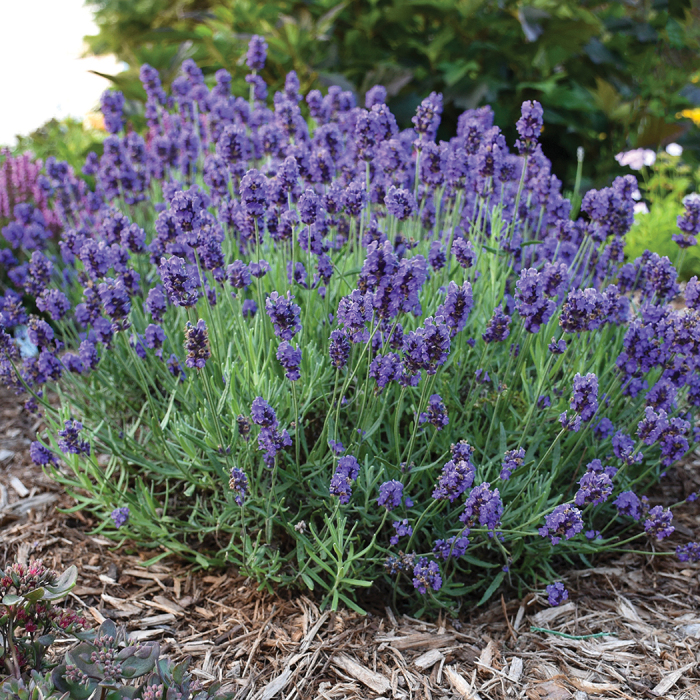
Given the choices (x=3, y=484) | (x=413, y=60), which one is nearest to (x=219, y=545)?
(x=3, y=484)

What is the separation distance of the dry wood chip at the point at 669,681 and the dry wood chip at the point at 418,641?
2.01 ft

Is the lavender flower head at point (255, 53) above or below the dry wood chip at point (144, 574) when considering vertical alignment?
above

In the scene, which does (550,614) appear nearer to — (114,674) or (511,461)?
(511,461)

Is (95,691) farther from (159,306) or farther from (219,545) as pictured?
(159,306)

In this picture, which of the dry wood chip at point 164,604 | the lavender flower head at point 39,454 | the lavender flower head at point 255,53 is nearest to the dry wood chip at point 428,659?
the dry wood chip at point 164,604

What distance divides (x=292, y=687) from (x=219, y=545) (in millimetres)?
660

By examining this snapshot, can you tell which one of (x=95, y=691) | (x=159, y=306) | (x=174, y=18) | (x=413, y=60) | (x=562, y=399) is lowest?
(x=95, y=691)

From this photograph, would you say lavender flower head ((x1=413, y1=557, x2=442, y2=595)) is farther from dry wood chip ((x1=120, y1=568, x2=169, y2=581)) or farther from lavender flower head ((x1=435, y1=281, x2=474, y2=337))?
dry wood chip ((x1=120, y1=568, x2=169, y2=581))

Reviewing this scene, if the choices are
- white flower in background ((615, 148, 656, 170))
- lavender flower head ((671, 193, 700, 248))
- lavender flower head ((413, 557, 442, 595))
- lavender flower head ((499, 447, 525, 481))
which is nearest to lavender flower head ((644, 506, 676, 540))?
lavender flower head ((499, 447, 525, 481))

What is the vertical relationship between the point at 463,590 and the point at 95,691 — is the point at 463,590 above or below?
below

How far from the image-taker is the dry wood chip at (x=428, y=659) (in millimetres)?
2023

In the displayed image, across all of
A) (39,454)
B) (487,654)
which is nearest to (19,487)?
(39,454)

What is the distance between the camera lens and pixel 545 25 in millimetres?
5668

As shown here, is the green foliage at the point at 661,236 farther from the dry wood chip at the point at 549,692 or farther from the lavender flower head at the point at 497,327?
the dry wood chip at the point at 549,692
